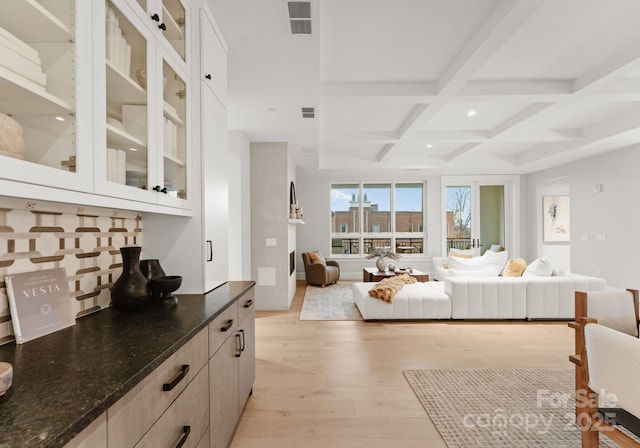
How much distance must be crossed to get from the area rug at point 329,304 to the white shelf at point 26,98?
12.7 feet

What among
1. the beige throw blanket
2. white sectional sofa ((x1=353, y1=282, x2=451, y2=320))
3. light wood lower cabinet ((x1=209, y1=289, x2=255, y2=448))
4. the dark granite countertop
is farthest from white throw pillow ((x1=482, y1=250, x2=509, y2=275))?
the dark granite countertop

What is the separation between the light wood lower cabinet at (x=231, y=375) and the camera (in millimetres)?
1541

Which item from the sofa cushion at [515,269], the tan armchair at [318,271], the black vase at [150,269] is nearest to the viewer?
the black vase at [150,269]

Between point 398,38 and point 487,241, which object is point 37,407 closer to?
point 398,38

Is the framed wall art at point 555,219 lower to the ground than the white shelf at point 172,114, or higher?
lower

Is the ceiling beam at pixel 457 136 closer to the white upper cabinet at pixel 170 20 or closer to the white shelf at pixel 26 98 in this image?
the white upper cabinet at pixel 170 20

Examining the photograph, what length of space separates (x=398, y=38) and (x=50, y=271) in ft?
9.48

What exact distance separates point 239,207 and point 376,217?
4.70m

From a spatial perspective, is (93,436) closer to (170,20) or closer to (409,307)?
(170,20)

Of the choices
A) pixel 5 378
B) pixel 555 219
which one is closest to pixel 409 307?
pixel 5 378

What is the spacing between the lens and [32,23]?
0.93 m

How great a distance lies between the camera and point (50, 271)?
4.24ft

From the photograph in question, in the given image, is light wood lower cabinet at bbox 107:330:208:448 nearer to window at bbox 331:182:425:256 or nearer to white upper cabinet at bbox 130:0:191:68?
white upper cabinet at bbox 130:0:191:68

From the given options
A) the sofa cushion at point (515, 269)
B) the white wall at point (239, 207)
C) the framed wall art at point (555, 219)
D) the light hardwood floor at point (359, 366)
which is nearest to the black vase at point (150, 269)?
the light hardwood floor at point (359, 366)
